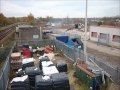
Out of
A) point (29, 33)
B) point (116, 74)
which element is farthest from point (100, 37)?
point (116, 74)

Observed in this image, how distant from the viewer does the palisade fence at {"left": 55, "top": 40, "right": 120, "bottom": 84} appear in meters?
13.8

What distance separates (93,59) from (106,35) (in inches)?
983

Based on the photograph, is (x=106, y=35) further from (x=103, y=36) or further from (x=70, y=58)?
(x=70, y=58)

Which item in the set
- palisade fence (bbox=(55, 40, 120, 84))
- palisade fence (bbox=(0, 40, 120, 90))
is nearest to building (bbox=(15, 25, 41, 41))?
palisade fence (bbox=(0, 40, 120, 90))

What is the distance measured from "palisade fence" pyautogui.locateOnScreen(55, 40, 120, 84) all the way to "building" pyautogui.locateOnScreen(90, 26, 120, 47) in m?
12.7

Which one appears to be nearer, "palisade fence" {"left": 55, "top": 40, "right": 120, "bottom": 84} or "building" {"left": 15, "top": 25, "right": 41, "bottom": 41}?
"palisade fence" {"left": 55, "top": 40, "right": 120, "bottom": 84}

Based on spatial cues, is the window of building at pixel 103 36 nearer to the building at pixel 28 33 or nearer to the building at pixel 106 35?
the building at pixel 106 35

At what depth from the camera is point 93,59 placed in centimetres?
1684

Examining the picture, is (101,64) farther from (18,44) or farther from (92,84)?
(18,44)

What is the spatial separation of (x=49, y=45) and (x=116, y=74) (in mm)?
18606

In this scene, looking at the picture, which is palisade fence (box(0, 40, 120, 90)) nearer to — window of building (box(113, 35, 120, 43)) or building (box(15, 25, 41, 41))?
building (box(15, 25, 41, 41))

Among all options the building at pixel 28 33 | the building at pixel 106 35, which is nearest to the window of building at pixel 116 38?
the building at pixel 106 35

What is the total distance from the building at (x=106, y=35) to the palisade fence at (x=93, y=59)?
498 inches

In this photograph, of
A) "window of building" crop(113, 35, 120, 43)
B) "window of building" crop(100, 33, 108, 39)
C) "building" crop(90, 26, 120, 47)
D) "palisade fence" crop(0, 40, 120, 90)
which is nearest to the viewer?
"palisade fence" crop(0, 40, 120, 90)
